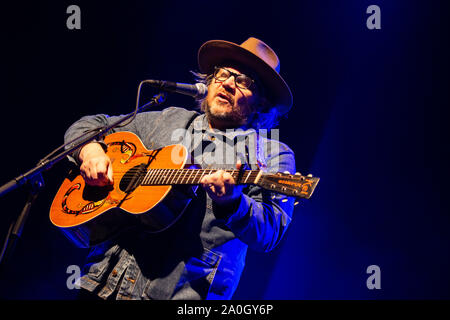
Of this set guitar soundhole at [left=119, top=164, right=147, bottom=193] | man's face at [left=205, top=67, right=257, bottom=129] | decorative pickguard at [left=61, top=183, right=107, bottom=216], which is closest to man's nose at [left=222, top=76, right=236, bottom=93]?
man's face at [left=205, top=67, right=257, bottom=129]

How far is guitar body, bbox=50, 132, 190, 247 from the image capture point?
1953 millimetres

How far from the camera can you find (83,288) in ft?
6.53

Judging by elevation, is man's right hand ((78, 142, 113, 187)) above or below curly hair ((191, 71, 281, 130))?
below

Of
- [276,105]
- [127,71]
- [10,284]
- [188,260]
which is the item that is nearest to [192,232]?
[188,260]

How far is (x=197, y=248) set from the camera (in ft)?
6.42

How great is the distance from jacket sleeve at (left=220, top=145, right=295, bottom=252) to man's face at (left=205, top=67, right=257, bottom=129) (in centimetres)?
51

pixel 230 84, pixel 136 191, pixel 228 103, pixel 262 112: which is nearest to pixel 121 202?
pixel 136 191

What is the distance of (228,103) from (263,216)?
1.08m

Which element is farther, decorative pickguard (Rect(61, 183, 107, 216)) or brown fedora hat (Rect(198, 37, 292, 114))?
brown fedora hat (Rect(198, 37, 292, 114))

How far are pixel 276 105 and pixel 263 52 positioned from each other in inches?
20.0

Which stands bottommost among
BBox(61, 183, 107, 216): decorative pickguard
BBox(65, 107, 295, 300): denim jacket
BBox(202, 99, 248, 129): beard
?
BBox(65, 107, 295, 300): denim jacket

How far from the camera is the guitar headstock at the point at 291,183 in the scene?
66.2 inches

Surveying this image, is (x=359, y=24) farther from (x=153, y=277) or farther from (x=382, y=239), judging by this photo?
(x=153, y=277)

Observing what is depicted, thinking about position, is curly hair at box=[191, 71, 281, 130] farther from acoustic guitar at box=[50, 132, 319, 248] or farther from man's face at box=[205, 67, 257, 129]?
acoustic guitar at box=[50, 132, 319, 248]
